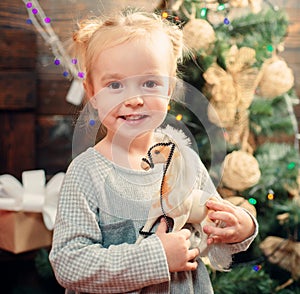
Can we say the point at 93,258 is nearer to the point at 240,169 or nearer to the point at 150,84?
the point at 150,84

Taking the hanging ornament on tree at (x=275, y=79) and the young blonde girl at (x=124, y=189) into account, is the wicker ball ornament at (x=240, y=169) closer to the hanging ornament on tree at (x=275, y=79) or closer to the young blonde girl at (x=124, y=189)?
the hanging ornament on tree at (x=275, y=79)

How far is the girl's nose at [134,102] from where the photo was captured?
810 millimetres

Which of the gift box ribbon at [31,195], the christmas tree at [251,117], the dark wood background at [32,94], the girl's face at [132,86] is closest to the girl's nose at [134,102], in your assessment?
the girl's face at [132,86]

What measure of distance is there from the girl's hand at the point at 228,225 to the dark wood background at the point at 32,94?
105 cm

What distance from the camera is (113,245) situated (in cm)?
82

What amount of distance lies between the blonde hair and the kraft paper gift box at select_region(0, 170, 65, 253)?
77 centimetres

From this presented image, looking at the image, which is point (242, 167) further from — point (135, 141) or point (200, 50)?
point (135, 141)

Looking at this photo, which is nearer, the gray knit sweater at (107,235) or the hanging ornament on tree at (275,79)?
the gray knit sweater at (107,235)

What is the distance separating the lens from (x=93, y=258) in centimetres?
80

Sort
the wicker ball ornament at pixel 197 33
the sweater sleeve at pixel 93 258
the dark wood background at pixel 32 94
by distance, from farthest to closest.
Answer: the dark wood background at pixel 32 94
the wicker ball ornament at pixel 197 33
the sweater sleeve at pixel 93 258

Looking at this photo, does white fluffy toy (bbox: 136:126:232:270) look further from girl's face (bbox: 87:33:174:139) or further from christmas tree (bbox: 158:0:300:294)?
christmas tree (bbox: 158:0:300:294)

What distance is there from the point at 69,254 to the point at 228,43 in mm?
860

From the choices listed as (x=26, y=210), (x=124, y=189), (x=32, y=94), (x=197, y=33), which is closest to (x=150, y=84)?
(x=124, y=189)

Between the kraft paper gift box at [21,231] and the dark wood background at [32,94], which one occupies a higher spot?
the dark wood background at [32,94]
